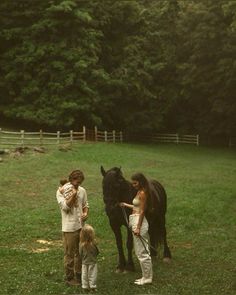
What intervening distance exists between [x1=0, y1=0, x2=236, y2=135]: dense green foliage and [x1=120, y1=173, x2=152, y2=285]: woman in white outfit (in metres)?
31.7

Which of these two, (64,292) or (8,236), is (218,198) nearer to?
(8,236)

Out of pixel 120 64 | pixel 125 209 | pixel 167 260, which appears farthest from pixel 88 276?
pixel 120 64

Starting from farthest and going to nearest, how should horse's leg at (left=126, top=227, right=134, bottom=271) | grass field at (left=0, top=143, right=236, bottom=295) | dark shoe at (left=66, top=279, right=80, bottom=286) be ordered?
horse's leg at (left=126, top=227, right=134, bottom=271) < grass field at (left=0, top=143, right=236, bottom=295) < dark shoe at (left=66, top=279, right=80, bottom=286)

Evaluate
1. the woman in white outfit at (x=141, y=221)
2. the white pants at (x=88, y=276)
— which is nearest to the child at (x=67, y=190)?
the woman in white outfit at (x=141, y=221)

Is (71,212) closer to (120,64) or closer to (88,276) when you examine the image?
(88,276)

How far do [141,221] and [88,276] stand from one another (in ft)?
4.74

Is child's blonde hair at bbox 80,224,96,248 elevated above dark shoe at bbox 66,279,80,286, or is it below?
above

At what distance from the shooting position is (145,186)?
400 inches

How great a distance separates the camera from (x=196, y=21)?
163 ft

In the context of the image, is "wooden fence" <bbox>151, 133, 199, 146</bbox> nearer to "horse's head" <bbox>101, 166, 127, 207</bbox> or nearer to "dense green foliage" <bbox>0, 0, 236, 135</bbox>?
"dense green foliage" <bbox>0, 0, 236, 135</bbox>

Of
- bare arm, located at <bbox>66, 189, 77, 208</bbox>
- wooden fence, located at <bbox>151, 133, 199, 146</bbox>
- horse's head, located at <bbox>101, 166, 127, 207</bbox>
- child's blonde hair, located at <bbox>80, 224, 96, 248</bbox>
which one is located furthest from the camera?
wooden fence, located at <bbox>151, 133, 199, 146</bbox>

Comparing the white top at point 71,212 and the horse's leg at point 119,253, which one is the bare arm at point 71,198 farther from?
the horse's leg at point 119,253

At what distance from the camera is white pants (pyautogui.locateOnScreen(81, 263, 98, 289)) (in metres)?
9.77

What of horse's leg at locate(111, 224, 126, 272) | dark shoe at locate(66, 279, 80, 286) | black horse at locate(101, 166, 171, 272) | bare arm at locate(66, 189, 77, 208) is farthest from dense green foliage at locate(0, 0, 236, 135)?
dark shoe at locate(66, 279, 80, 286)
